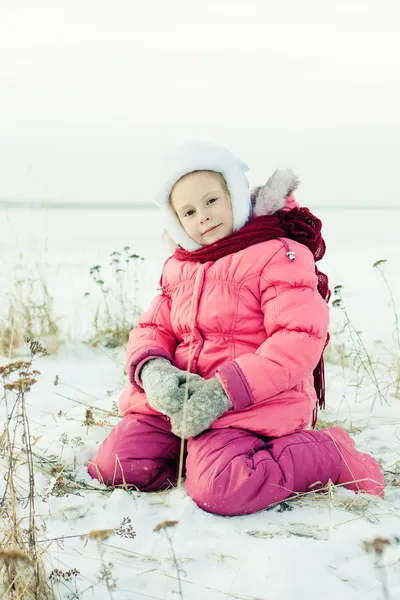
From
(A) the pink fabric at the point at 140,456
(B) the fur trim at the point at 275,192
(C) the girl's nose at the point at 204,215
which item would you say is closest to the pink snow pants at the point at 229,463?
(A) the pink fabric at the point at 140,456

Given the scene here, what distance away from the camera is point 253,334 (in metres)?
2.82

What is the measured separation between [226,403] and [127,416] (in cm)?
58

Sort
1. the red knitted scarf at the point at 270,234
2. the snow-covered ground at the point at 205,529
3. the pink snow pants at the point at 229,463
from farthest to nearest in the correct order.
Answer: the red knitted scarf at the point at 270,234 → the pink snow pants at the point at 229,463 → the snow-covered ground at the point at 205,529

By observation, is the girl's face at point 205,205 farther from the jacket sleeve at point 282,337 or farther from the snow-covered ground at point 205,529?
the snow-covered ground at point 205,529

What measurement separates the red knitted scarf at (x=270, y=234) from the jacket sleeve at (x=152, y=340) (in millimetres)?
277

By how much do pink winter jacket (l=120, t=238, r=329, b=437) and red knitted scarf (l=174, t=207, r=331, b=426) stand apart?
0.15ft

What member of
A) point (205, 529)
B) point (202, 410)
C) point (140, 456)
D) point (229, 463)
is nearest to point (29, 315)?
point (140, 456)

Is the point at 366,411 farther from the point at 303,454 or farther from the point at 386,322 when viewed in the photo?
the point at 386,322

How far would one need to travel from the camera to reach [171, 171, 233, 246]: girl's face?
2.89 meters

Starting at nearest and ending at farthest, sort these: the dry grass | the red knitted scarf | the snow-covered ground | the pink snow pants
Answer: the snow-covered ground
the pink snow pants
the red knitted scarf
the dry grass

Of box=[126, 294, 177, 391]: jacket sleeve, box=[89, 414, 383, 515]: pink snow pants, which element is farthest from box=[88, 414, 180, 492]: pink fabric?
box=[126, 294, 177, 391]: jacket sleeve

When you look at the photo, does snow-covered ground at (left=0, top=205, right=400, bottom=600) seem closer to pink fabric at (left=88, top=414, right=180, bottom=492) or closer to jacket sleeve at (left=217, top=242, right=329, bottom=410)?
pink fabric at (left=88, top=414, right=180, bottom=492)

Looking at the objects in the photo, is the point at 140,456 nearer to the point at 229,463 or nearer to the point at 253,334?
the point at 229,463

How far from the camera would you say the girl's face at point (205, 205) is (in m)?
2.89
